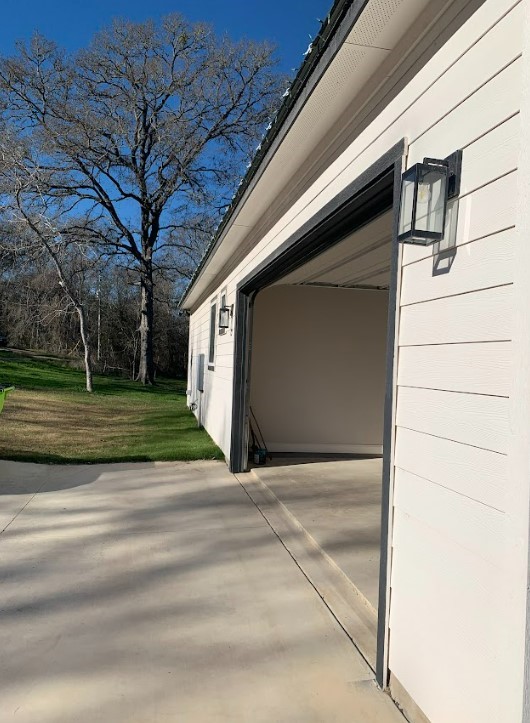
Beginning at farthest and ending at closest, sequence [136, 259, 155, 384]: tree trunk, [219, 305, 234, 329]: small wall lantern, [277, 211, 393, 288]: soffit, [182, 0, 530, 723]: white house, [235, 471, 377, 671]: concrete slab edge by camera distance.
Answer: [136, 259, 155, 384]: tree trunk
[219, 305, 234, 329]: small wall lantern
[277, 211, 393, 288]: soffit
[235, 471, 377, 671]: concrete slab edge
[182, 0, 530, 723]: white house

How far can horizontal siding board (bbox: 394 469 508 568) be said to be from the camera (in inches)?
64.7

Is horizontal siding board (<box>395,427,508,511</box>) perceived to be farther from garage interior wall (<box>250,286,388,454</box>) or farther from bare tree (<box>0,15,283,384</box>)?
bare tree (<box>0,15,283,384</box>)

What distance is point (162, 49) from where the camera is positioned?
2136cm

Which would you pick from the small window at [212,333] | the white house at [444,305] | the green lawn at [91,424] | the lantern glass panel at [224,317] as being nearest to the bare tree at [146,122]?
the green lawn at [91,424]

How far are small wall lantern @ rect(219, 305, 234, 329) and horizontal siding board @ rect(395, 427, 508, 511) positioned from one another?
200 inches

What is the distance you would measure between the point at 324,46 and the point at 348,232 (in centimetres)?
105

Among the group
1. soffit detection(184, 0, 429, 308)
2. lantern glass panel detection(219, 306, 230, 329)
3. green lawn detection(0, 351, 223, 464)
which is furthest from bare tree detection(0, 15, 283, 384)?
soffit detection(184, 0, 429, 308)

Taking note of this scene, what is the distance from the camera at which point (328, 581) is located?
346 cm

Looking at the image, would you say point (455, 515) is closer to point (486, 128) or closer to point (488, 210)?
point (488, 210)

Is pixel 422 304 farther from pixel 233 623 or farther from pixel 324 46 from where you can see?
pixel 233 623

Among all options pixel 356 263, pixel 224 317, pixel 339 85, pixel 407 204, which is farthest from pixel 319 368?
pixel 407 204

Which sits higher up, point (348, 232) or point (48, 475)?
point (348, 232)

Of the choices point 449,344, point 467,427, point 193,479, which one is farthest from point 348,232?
point 193,479

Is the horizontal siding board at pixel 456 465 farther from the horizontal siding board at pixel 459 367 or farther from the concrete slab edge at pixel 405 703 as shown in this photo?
the concrete slab edge at pixel 405 703
